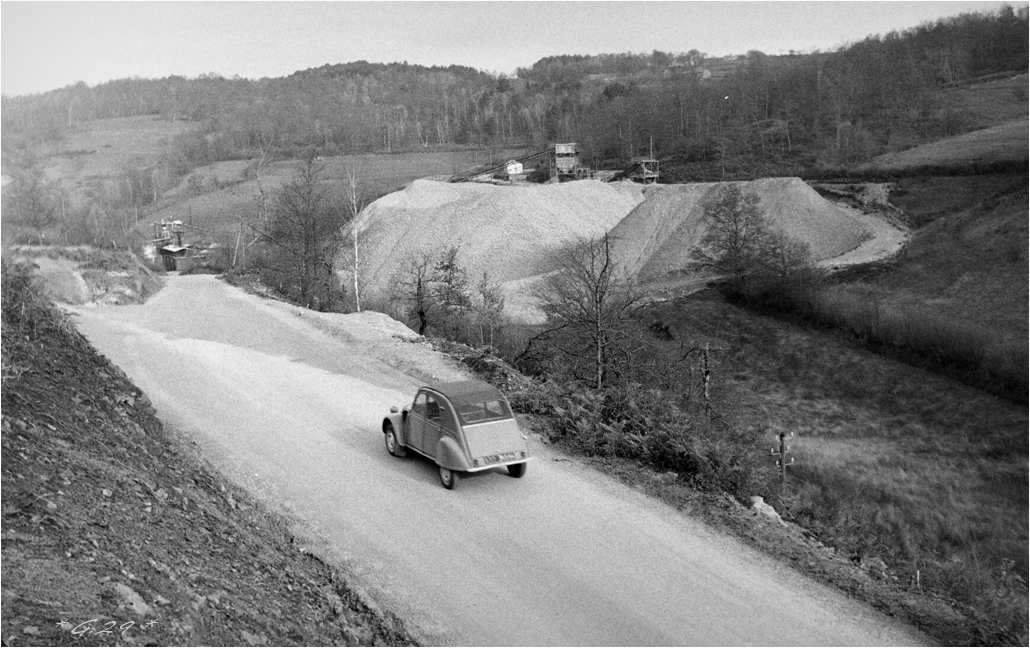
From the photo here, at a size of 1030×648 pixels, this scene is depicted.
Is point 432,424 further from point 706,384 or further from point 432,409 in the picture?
point 706,384

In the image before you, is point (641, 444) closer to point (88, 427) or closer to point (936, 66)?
point (88, 427)

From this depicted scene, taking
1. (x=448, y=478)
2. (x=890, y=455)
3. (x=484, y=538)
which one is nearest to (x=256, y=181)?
(x=890, y=455)

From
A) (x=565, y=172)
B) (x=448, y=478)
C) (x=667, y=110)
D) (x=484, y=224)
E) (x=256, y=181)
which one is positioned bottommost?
(x=484, y=224)

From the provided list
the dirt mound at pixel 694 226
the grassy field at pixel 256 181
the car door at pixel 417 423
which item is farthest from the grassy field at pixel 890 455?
the grassy field at pixel 256 181

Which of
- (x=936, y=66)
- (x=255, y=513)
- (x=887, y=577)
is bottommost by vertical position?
(x=887, y=577)

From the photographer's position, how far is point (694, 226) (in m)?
57.6

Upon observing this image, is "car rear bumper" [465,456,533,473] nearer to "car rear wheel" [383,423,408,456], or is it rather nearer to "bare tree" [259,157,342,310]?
"car rear wheel" [383,423,408,456]

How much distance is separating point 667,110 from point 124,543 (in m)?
113

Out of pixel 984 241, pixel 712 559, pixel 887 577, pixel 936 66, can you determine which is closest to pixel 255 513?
pixel 712 559

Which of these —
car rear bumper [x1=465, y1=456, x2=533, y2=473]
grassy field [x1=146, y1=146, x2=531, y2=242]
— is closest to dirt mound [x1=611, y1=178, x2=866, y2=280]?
grassy field [x1=146, y1=146, x2=531, y2=242]

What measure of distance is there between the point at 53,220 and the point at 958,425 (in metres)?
39.9

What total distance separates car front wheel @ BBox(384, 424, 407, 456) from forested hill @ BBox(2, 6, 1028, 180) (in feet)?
204

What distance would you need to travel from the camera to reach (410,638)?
28.6ft

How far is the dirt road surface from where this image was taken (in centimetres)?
899
